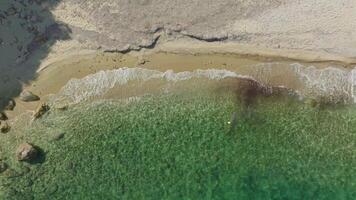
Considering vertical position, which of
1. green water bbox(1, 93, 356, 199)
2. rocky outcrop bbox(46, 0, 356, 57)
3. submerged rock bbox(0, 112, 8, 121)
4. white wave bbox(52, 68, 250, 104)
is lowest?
green water bbox(1, 93, 356, 199)

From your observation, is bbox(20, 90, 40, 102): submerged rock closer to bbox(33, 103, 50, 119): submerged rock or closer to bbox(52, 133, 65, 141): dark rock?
bbox(33, 103, 50, 119): submerged rock

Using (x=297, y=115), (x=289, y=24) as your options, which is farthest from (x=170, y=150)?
(x=289, y=24)

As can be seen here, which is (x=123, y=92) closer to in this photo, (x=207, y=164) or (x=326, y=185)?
(x=207, y=164)

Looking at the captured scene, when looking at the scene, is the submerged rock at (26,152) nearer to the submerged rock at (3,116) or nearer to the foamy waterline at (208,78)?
the submerged rock at (3,116)

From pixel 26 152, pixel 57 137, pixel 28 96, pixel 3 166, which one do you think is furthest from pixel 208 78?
pixel 3 166

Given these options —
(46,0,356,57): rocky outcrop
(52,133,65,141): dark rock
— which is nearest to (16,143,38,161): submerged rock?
(52,133,65,141): dark rock

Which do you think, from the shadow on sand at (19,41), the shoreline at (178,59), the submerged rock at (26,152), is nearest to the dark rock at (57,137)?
the submerged rock at (26,152)

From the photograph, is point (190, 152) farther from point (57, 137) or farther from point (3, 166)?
point (3, 166)
